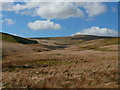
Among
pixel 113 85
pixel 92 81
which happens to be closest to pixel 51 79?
pixel 92 81

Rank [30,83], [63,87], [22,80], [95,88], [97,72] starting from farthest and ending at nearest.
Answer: [97,72] < [22,80] < [30,83] < [63,87] < [95,88]

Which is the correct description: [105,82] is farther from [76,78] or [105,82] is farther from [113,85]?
[76,78]

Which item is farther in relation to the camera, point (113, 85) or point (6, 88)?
point (6, 88)

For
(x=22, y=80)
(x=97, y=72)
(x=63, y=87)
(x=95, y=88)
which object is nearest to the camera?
(x=95, y=88)

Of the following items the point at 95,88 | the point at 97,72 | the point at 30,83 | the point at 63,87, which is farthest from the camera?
the point at 97,72

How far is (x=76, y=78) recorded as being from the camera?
12383 mm

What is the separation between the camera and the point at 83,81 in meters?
11.5

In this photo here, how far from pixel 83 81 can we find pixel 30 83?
294cm

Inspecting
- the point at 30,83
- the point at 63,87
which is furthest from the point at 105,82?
the point at 30,83

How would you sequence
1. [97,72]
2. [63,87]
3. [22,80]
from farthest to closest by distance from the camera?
[97,72]
[22,80]
[63,87]

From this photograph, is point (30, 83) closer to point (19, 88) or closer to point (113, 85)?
point (19, 88)

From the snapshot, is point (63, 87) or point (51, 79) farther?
point (51, 79)

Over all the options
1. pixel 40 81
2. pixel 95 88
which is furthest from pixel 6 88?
pixel 95 88

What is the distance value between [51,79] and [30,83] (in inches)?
53.5
